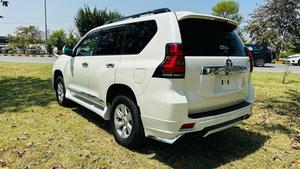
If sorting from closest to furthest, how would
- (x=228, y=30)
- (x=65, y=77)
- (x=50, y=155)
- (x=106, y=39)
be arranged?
1. (x=50, y=155)
2. (x=228, y=30)
3. (x=106, y=39)
4. (x=65, y=77)

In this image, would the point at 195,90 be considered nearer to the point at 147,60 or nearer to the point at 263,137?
the point at 147,60

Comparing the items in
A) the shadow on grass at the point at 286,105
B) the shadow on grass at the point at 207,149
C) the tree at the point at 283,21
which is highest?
the tree at the point at 283,21

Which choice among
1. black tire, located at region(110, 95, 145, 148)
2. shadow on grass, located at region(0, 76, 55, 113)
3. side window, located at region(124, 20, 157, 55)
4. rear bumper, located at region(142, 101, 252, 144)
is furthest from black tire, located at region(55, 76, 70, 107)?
rear bumper, located at region(142, 101, 252, 144)

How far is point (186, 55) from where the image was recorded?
11.3ft

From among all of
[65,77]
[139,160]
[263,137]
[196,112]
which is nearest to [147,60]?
[196,112]

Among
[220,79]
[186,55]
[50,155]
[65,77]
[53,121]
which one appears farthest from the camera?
[65,77]

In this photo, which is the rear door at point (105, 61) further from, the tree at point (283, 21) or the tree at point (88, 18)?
the tree at point (88, 18)

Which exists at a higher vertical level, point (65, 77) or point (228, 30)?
point (228, 30)

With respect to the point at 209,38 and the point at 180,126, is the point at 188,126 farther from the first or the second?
the point at 209,38

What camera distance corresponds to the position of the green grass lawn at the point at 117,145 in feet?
12.5

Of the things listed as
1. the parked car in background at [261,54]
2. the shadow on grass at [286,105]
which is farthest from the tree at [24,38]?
the shadow on grass at [286,105]

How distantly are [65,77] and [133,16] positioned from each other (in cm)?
252

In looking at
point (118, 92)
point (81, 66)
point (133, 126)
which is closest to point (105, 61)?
point (118, 92)

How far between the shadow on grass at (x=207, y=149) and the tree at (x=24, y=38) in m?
57.3
